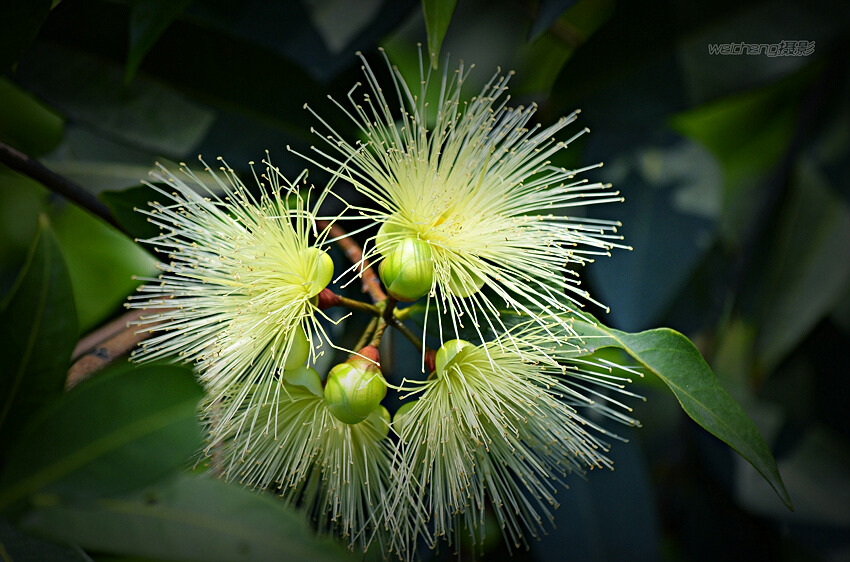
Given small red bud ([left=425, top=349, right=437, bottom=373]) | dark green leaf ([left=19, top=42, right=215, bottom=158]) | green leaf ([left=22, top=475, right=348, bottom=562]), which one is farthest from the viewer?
dark green leaf ([left=19, top=42, right=215, bottom=158])

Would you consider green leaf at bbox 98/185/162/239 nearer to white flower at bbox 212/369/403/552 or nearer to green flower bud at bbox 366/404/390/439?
white flower at bbox 212/369/403/552

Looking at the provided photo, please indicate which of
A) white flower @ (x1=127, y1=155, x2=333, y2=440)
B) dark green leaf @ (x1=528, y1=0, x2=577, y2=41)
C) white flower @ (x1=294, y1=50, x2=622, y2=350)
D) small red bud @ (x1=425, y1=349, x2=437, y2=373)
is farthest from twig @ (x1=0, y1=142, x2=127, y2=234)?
dark green leaf @ (x1=528, y1=0, x2=577, y2=41)

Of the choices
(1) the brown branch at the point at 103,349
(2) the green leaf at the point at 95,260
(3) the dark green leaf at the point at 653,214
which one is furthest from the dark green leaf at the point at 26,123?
(3) the dark green leaf at the point at 653,214

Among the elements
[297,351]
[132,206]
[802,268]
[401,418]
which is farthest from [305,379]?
[802,268]

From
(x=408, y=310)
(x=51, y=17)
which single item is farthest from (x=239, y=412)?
(x=51, y=17)

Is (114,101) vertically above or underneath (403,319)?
above

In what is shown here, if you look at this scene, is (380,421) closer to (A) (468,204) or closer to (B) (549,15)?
(A) (468,204)
